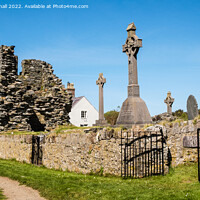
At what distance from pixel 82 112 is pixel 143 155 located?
36338 mm

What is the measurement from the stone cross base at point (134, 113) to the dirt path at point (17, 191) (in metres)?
6.91

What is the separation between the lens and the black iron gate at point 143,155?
29.4 ft

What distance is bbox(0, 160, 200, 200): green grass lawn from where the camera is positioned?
684cm

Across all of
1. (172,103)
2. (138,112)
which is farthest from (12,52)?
(172,103)

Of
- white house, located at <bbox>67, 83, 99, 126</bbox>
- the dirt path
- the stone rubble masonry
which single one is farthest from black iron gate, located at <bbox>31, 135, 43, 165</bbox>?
white house, located at <bbox>67, 83, 99, 126</bbox>

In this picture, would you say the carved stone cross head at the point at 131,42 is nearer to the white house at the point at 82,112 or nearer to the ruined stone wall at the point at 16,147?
the ruined stone wall at the point at 16,147

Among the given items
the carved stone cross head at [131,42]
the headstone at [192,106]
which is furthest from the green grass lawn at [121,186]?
the carved stone cross head at [131,42]

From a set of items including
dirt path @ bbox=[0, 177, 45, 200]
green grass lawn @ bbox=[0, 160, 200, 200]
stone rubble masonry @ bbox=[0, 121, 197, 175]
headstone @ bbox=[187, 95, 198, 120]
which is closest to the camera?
green grass lawn @ bbox=[0, 160, 200, 200]

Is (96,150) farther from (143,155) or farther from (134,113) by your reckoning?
(134,113)

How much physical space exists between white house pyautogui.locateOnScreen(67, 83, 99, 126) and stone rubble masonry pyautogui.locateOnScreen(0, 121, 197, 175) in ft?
99.4

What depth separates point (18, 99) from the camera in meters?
20.5

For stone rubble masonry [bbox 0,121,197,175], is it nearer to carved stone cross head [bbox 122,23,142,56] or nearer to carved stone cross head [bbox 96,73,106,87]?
carved stone cross head [bbox 122,23,142,56]

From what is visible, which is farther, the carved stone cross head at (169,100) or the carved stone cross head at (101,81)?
the carved stone cross head at (169,100)

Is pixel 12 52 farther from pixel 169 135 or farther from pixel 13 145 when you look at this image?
pixel 169 135
